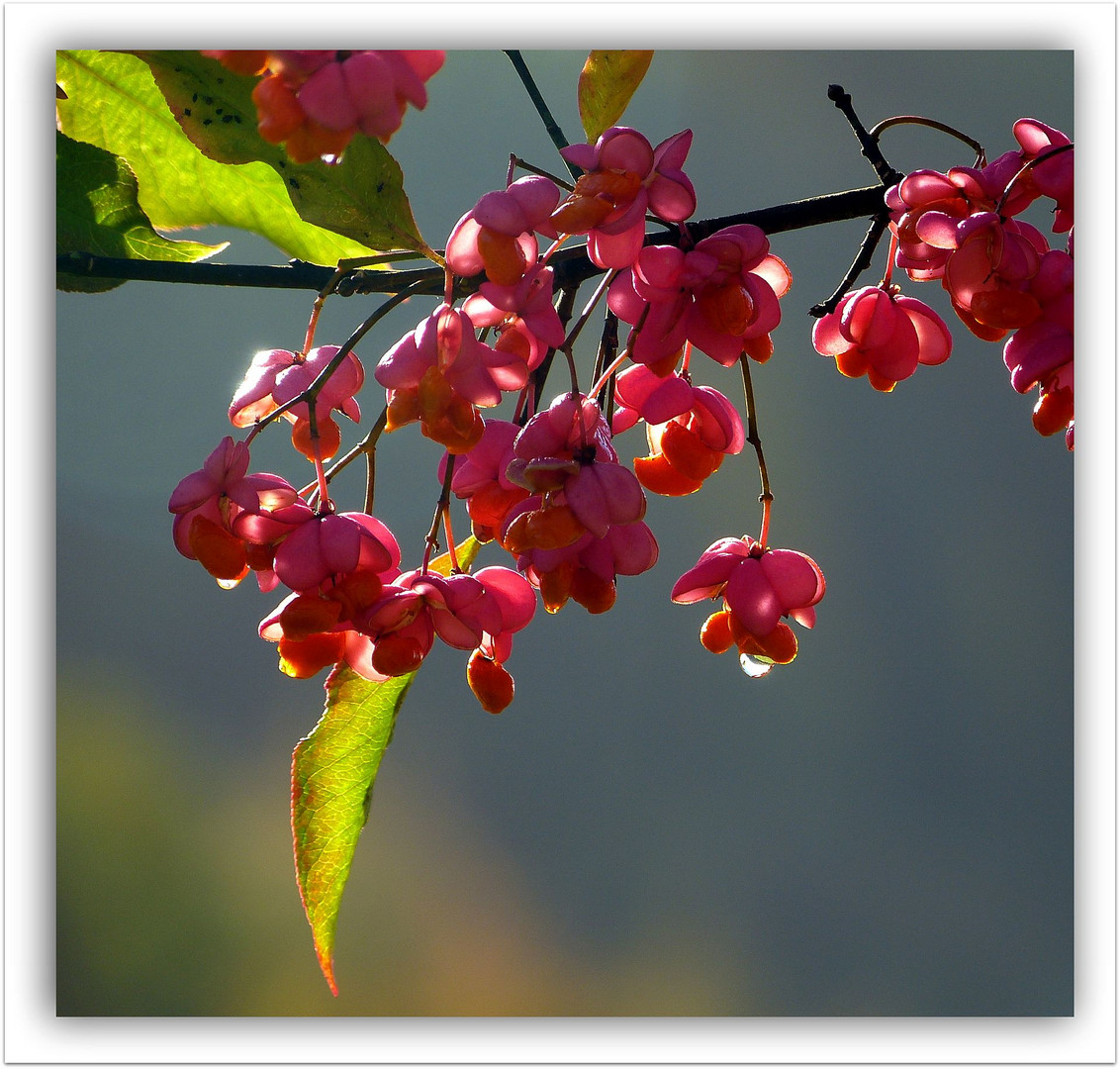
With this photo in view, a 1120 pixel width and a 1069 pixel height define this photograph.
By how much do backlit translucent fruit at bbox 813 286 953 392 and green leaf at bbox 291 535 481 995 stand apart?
192 mm

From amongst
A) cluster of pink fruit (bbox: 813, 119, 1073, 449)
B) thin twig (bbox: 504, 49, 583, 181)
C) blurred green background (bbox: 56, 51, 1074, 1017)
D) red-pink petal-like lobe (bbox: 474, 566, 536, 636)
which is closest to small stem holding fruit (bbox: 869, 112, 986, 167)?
cluster of pink fruit (bbox: 813, 119, 1073, 449)

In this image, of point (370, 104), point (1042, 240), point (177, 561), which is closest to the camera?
point (370, 104)

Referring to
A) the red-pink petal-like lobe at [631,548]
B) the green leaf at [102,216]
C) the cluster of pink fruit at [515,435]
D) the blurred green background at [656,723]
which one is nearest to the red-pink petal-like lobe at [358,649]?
the cluster of pink fruit at [515,435]

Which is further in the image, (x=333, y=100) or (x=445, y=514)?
(x=445, y=514)

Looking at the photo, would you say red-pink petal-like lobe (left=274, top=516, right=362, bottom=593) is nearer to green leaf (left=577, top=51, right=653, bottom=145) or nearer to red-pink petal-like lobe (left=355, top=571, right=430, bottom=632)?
red-pink petal-like lobe (left=355, top=571, right=430, bottom=632)

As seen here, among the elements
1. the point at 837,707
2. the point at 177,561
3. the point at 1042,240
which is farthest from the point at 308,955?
the point at 1042,240

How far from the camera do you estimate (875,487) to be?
1.66 meters

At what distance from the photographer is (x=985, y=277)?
1.30ft

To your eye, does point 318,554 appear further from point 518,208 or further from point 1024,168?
point 1024,168

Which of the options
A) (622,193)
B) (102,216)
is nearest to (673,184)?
(622,193)

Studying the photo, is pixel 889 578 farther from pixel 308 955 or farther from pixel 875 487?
pixel 308 955

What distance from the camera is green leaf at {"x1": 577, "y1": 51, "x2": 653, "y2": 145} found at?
430 mm

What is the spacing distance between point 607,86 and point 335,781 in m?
0.32

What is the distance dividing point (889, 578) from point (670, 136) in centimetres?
139
